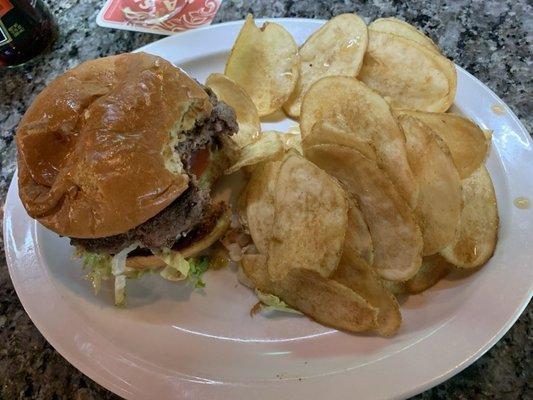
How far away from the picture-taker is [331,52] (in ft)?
5.54

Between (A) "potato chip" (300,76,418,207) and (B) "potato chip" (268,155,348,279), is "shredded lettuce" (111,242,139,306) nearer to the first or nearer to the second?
(B) "potato chip" (268,155,348,279)

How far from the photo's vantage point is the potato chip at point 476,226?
1.26 metres

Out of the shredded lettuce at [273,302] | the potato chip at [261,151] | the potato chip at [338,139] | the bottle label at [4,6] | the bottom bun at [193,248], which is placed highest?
the bottle label at [4,6]

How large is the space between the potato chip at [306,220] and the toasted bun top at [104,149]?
0.83 ft

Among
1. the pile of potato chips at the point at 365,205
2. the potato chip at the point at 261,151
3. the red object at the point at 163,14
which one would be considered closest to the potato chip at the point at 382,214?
the pile of potato chips at the point at 365,205

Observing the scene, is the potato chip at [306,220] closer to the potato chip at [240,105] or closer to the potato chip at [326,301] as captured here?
the potato chip at [326,301]

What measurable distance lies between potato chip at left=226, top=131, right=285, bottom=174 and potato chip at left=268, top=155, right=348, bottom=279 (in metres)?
0.19

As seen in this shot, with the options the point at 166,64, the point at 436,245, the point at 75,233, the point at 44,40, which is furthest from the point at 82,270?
the point at 44,40

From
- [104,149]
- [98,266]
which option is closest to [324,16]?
[104,149]

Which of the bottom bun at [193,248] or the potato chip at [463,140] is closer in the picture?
the potato chip at [463,140]

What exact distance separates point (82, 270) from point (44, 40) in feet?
3.79

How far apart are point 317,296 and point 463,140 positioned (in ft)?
1.77

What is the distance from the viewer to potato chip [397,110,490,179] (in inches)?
50.8

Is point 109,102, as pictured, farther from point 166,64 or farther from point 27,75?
point 27,75
